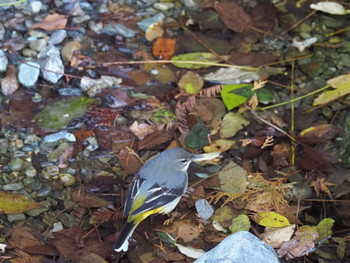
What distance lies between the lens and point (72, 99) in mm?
5695

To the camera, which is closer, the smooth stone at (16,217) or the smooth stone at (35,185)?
the smooth stone at (16,217)

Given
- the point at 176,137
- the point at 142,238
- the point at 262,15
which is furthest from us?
the point at 262,15

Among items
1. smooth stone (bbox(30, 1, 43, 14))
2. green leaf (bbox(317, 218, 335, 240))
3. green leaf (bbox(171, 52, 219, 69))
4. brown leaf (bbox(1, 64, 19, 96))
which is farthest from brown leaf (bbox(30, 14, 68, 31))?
green leaf (bbox(317, 218, 335, 240))

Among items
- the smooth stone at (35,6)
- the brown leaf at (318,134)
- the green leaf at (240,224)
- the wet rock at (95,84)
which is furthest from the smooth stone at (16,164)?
the brown leaf at (318,134)

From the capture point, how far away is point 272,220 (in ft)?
15.1

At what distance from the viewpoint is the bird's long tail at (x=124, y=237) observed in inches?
167

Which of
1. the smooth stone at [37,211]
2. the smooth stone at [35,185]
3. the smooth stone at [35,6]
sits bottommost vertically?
the smooth stone at [37,211]

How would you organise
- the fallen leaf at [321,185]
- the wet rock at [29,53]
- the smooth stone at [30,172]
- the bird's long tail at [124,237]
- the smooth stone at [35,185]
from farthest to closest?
the wet rock at [29,53] < the smooth stone at [30,172] < the smooth stone at [35,185] < the fallen leaf at [321,185] < the bird's long tail at [124,237]

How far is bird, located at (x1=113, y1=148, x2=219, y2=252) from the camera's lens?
439cm

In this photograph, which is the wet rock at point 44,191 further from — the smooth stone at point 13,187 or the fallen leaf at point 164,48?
the fallen leaf at point 164,48

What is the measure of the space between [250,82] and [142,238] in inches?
83.5

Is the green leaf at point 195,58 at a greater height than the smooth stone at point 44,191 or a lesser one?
greater

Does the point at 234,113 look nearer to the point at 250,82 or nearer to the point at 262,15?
the point at 250,82

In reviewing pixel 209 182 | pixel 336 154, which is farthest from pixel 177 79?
pixel 336 154
